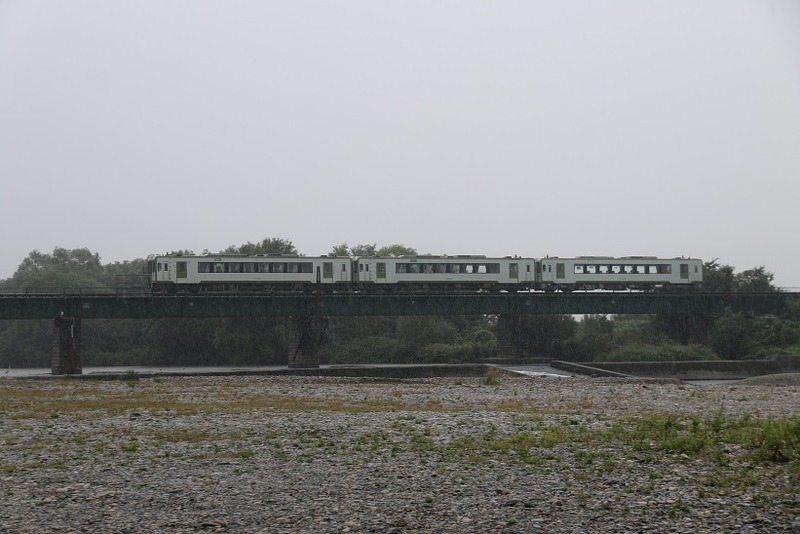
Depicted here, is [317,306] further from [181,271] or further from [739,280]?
[739,280]

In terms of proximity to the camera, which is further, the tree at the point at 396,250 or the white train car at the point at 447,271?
the tree at the point at 396,250

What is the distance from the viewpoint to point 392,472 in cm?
1435

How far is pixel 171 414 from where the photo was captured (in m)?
23.8

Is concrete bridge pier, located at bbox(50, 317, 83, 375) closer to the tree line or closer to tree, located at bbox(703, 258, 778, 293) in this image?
the tree line

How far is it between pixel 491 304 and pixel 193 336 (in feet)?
93.3

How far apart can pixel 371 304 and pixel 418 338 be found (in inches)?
447

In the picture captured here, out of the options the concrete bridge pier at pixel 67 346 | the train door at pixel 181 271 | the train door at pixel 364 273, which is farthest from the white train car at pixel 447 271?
the concrete bridge pier at pixel 67 346

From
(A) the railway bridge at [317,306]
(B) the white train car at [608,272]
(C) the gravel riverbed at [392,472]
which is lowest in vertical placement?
(C) the gravel riverbed at [392,472]

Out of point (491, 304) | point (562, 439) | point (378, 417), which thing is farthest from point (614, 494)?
point (491, 304)

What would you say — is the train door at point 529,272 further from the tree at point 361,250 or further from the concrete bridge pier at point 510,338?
the tree at point 361,250

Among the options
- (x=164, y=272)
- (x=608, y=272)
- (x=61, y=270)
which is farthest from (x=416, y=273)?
(x=61, y=270)

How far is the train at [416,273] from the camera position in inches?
2472

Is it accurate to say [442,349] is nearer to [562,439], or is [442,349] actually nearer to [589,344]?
[589,344]

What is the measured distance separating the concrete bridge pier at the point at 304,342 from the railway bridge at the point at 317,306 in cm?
7
